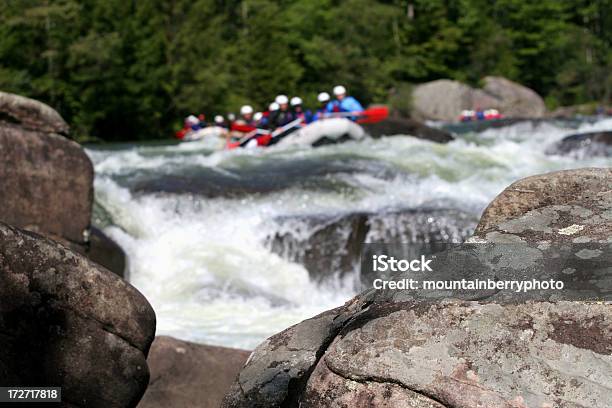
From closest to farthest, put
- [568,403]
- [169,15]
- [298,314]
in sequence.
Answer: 1. [568,403]
2. [298,314]
3. [169,15]

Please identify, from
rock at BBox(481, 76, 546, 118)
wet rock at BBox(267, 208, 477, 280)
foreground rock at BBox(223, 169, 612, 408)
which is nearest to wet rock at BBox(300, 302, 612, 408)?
foreground rock at BBox(223, 169, 612, 408)

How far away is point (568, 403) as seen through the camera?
6.32 feet

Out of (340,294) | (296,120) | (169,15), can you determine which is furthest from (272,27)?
(340,294)

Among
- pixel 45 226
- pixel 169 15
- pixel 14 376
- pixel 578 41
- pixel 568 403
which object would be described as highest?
pixel 568 403

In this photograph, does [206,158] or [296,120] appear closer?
[206,158]

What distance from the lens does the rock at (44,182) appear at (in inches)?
264

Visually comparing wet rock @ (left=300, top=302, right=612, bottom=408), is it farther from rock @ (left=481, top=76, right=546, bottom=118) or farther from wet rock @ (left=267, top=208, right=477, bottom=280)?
rock @ (left=481, top=76, right=546, bottom=118)

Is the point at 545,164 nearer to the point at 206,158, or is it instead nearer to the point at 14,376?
the point at 206,158

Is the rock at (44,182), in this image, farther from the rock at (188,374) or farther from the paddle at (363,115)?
the paddle at (363,115)

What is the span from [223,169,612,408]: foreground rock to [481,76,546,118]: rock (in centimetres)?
3811

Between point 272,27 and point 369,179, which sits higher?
point 369,179

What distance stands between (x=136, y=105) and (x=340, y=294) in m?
21.9

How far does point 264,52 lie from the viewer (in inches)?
1500

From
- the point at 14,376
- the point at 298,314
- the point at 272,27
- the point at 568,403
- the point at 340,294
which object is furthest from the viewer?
the point at 272,27
